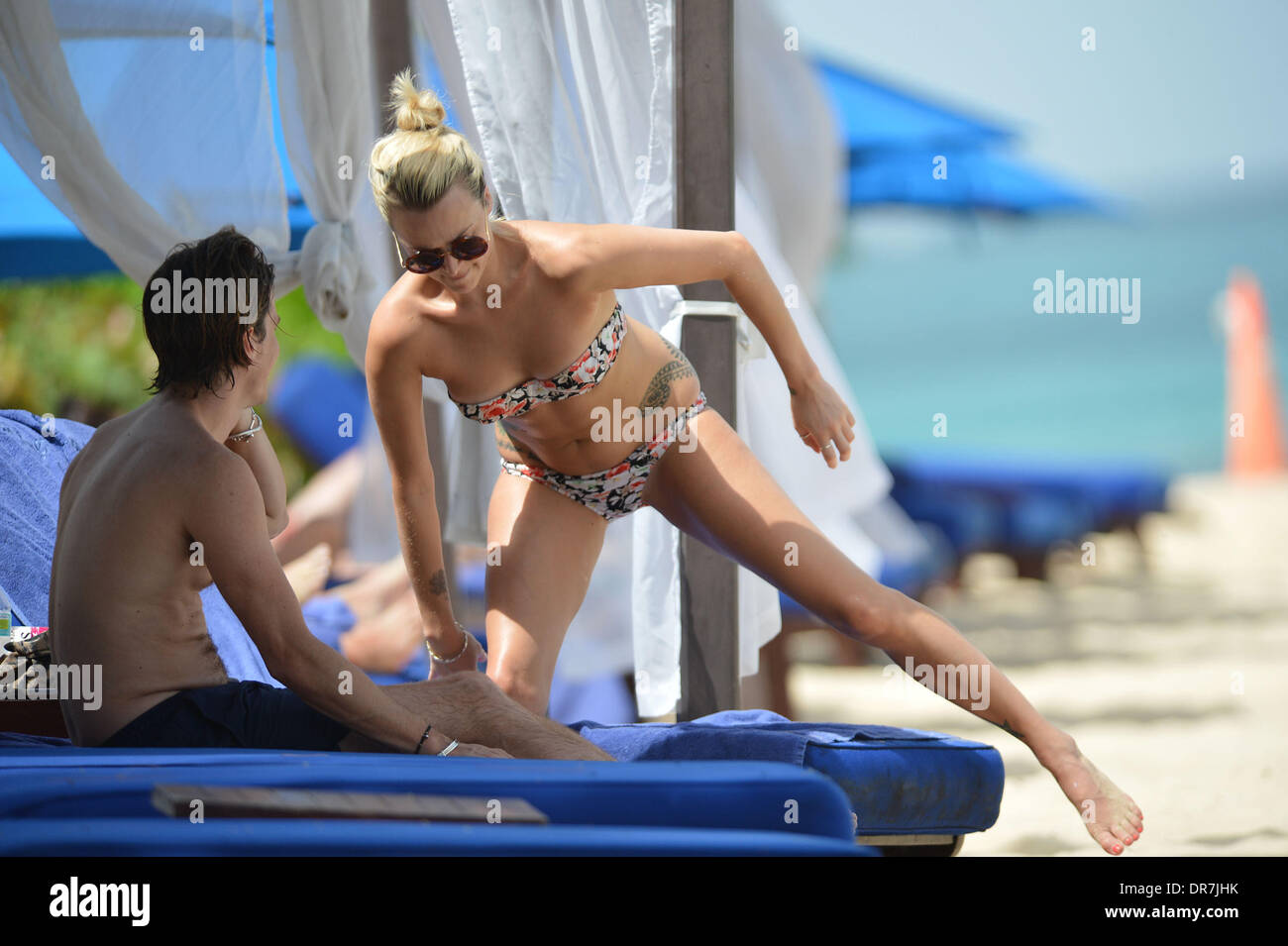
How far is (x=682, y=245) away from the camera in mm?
3043

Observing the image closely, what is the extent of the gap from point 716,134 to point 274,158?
4.53 feet

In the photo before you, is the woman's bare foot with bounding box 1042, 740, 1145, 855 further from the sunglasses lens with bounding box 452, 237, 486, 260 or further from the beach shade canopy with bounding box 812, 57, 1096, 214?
the beach shade canopy with bounding box 812, 57, 1096, 214

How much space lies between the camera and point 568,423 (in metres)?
3.16

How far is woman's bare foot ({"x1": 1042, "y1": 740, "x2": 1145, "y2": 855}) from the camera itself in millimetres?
3010

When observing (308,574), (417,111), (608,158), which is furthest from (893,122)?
(417,111)

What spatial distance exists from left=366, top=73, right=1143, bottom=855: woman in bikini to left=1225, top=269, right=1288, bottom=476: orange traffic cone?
17.5 m

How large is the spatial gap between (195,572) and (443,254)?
2.75 feet

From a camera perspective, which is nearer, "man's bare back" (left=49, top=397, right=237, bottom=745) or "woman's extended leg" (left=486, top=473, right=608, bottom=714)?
"man's bare back" (left=49, top=397, right=237, bottom=745)

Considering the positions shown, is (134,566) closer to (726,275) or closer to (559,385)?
(559,385)

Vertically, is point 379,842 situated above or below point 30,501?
below

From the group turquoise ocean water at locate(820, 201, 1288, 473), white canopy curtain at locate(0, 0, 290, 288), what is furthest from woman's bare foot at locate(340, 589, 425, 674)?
turquoise ocean water at locate(820, 201, 1288, 473)

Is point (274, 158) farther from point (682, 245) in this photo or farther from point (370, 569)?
point (370, 569)
